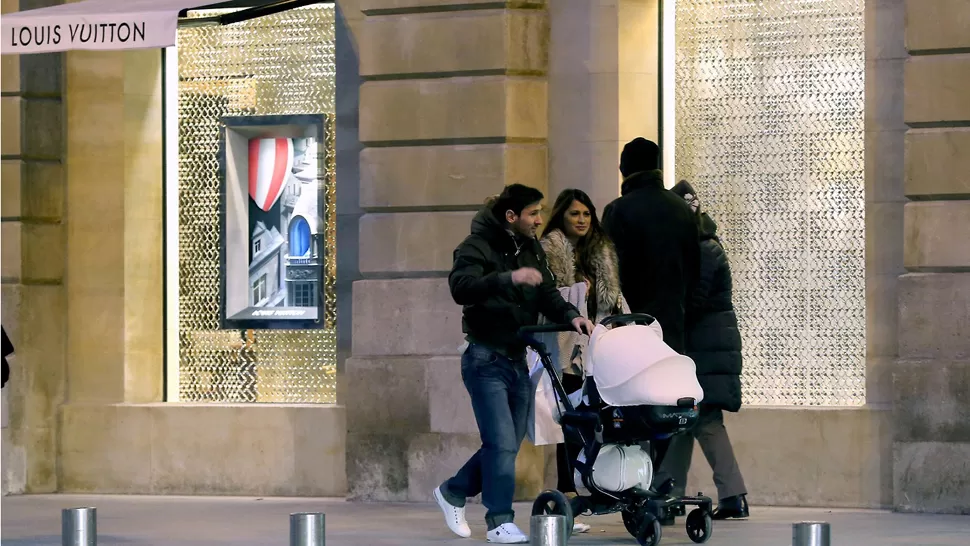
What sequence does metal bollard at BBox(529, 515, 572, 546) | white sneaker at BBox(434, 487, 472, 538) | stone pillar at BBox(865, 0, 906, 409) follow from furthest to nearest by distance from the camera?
stone pillar at BBox(865, 0, 906, 409) < white sneaker at BBox(434, 487, 472, 538) < metal bollard at BBox(529, 515, 572, 546)

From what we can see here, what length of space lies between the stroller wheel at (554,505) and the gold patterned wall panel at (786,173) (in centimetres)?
318

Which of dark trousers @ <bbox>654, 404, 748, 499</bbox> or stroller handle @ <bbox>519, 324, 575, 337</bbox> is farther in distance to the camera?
dark trousers @ <bbox>654, 404, 748, 499</bbox>

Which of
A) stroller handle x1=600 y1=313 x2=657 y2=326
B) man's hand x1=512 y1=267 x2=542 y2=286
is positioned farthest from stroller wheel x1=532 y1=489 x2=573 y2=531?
man's hand x1=512 y1=267 x2=542 y2=286

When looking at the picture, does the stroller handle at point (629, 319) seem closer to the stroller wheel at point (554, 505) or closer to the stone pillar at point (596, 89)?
the stroller wheel at point (554, 505)

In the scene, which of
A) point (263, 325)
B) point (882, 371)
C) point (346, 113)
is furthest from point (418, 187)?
point (882, 371)

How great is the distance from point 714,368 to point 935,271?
172cm

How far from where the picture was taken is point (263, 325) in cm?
1352

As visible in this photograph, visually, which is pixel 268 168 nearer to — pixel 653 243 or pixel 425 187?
pixel 425 187

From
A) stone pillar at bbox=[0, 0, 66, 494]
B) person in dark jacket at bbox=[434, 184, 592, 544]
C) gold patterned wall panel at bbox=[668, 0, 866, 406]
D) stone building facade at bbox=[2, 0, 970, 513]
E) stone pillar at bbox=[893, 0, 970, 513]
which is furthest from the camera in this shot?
stone pillar at bbox=[0, 0, 66, 494]

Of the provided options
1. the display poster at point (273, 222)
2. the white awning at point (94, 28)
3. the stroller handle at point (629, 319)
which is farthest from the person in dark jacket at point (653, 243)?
the display poster at point (273, 222)

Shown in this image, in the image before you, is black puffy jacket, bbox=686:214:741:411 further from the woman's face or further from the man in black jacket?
the woman's face

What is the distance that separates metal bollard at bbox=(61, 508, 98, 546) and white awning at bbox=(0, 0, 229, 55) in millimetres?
4423

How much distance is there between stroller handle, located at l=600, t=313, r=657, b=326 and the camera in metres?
8.98

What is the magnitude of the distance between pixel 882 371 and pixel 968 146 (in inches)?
60.8
